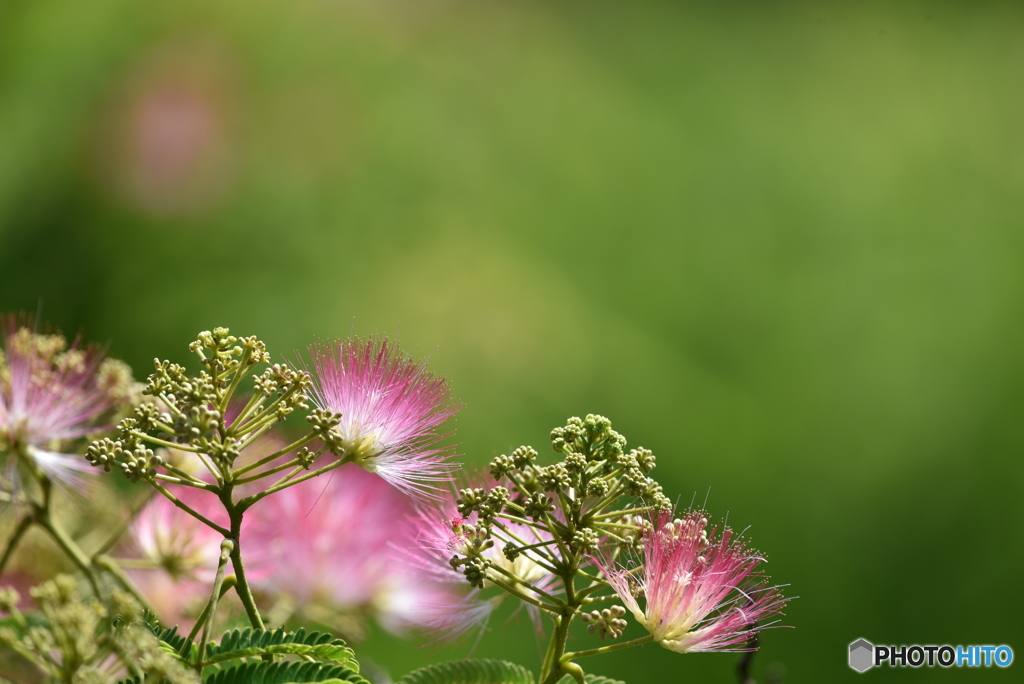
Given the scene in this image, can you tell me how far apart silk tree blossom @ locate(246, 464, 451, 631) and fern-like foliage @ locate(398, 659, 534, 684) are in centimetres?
19

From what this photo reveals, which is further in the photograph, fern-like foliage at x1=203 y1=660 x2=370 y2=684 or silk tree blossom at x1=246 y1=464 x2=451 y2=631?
silk tree blossom at x1=246 y1=464 x2=451 y2=631

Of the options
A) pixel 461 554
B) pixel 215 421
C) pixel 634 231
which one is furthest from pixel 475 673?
pixel 634 231

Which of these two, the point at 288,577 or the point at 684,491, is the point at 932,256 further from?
the point at 288,577

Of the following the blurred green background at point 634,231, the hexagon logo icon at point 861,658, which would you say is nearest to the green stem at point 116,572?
the hexagon logo icon at point 861,658

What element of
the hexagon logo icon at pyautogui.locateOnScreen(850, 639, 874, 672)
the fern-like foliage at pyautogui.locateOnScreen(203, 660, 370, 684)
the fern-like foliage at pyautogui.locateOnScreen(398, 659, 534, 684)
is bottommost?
the fern-like foliage at pyautogui.locateOnScreen(203, 660, 370, 684)

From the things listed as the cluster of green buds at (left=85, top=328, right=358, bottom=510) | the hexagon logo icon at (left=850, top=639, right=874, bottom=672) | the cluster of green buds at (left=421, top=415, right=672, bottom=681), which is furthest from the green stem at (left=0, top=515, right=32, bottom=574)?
the hexagon logo icon at (left=850, top=639, right=874, bottom=672)

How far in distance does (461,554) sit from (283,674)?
0.10 metres

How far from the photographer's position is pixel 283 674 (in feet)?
1.40

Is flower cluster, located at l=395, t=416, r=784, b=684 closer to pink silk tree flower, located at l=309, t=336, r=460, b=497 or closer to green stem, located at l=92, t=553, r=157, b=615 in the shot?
pink silk tree flower, located at l=309, t=336, r=460, b=497

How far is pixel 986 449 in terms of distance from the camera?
8.49 feet

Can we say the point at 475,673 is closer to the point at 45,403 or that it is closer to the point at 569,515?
the point at 569,515

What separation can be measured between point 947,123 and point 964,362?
740 millimetres

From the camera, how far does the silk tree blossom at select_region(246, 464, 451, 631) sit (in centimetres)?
73

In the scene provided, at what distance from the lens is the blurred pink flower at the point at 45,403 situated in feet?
A: 1.87
